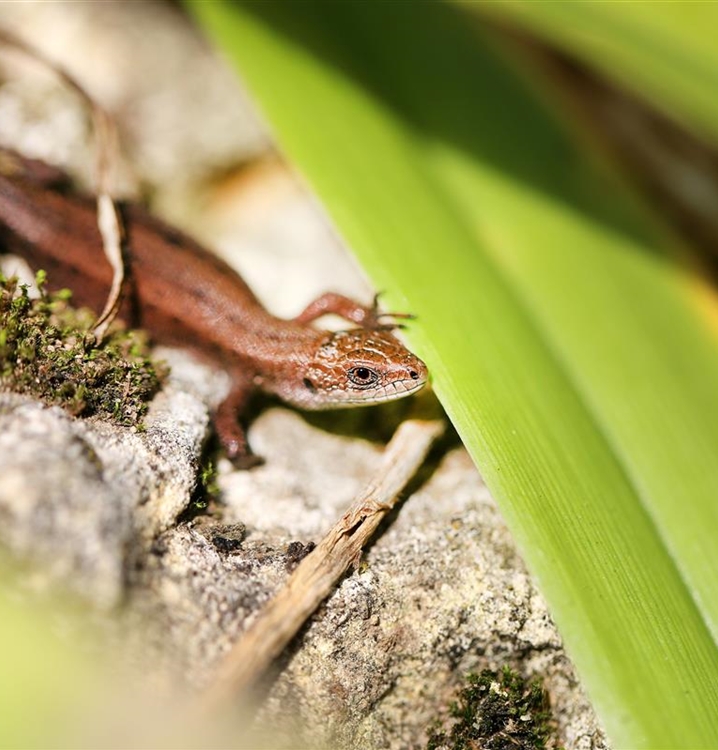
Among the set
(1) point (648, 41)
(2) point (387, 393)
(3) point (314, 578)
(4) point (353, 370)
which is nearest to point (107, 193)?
(4) point (353, 370)

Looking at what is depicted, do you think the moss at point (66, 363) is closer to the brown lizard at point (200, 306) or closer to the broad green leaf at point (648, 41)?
the brown lizard at point (200, 306)

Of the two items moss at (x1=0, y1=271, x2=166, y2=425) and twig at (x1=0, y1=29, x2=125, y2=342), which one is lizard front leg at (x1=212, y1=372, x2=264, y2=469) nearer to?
moss at (x1=0, y1=271, x2=166, y2=425)

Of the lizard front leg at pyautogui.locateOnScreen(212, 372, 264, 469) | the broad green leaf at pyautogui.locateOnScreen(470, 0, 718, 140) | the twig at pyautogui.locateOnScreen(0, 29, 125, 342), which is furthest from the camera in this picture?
the twig at pyautogui.locateOnScreen(0, 29, 125, 342)

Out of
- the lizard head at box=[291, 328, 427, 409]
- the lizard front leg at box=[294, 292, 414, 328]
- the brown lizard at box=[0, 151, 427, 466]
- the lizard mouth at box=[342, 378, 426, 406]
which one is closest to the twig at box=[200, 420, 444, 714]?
the lizard mouth at box=[342, 378, 426, 406]

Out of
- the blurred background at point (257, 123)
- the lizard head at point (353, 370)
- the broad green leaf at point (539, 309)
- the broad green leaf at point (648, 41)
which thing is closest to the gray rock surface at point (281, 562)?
the lizard head at point (353, 370)

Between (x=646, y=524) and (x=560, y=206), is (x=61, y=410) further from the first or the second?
(x=560, y=206)

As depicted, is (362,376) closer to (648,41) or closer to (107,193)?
(107,193)
